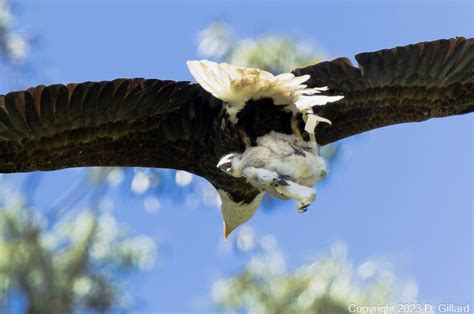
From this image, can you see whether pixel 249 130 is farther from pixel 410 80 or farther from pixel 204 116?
pixel 410 80

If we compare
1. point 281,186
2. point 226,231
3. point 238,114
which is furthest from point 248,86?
point 226,231

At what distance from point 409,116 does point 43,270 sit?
11.7ft

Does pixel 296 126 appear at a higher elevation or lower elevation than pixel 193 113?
lower

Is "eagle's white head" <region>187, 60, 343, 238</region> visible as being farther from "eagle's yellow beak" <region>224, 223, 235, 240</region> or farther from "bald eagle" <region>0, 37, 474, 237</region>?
"eagle's yellow beak" <region>224, 223, 235, 240</region>

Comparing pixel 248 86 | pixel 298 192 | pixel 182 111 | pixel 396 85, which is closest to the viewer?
pixel 298 192

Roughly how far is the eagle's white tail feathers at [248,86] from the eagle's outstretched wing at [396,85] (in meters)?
0.18

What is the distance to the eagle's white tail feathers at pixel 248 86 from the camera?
18.9 feet

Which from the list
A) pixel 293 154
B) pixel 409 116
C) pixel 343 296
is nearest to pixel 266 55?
pixel 343 296

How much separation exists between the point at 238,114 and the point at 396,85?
91 cm

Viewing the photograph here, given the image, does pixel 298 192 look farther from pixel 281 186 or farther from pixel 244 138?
pixel 244 138

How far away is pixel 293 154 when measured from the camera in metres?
5.81

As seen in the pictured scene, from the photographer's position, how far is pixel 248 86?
19.5ft

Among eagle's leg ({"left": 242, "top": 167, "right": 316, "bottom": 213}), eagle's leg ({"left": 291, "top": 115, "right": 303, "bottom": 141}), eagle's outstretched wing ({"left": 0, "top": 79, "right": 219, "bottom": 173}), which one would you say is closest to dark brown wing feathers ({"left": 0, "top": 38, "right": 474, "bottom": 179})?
eagle's outstretched wing ({"left": 0, "top": 79, "right": 219, "bottom": 173})

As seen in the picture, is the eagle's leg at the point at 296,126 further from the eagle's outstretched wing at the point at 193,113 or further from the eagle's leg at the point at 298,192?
the eagle's leg at the point at 298,192
